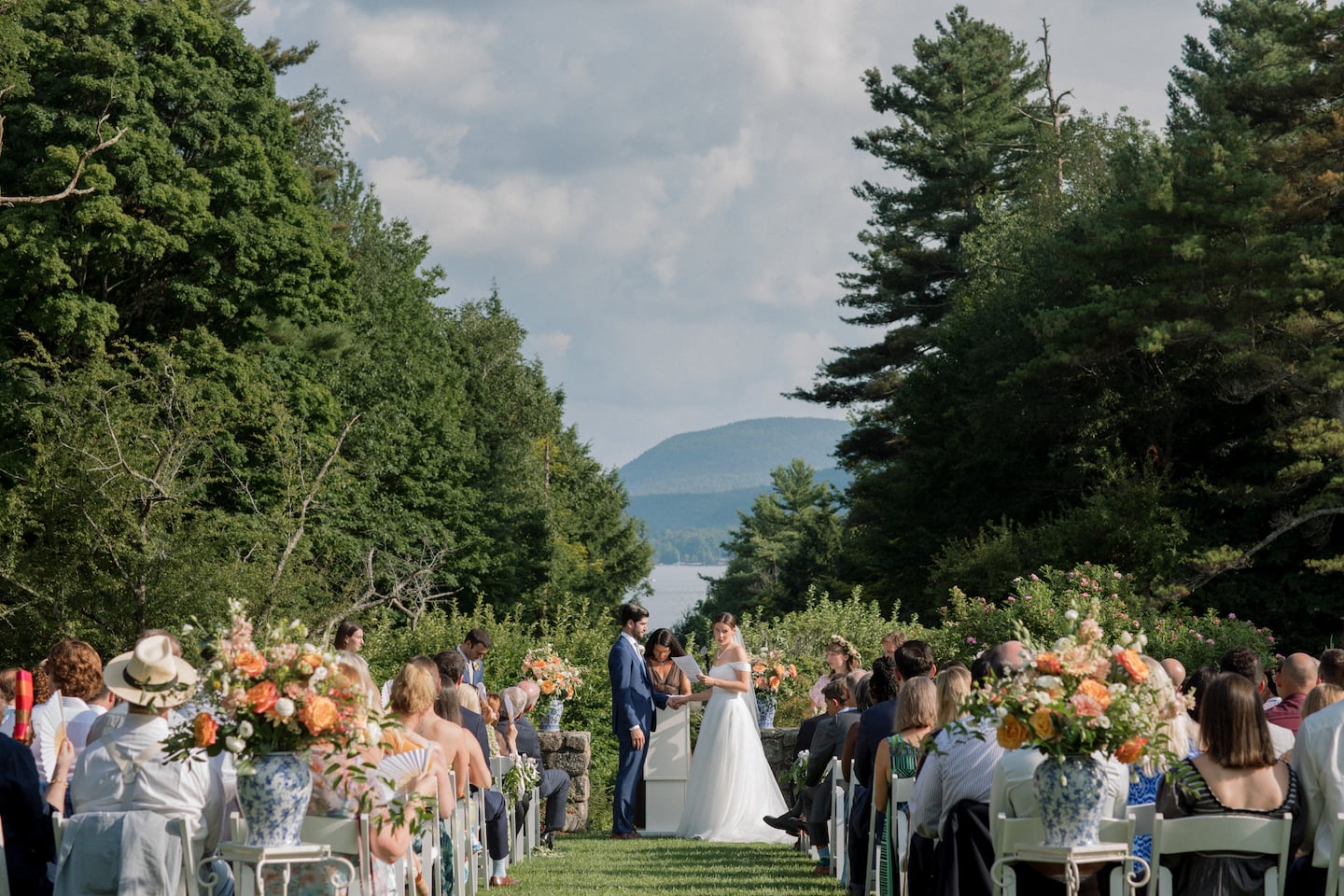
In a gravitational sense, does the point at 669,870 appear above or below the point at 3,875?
below

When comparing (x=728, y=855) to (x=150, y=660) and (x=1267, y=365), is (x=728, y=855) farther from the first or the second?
(x=1267, y=365)

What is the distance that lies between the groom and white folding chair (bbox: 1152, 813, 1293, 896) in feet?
25.9

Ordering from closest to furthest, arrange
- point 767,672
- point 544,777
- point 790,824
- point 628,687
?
1. point 790,824
2. point 544,777
3. point 628,687
4. point 767,672

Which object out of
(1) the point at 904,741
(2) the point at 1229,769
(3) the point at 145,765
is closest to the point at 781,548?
(1) the point at 904,741

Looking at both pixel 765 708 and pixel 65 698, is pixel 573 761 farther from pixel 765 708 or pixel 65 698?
pixel 65 698

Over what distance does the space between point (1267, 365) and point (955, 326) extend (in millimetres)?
14058

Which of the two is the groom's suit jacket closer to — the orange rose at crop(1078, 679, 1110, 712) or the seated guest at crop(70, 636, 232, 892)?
the seated guest at crop(70, 636, 232, 892)

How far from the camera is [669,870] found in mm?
10992

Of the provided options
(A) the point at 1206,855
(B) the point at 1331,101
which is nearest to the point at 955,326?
(B) the point at 1331,101

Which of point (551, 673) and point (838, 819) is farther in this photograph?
point (551, 673)

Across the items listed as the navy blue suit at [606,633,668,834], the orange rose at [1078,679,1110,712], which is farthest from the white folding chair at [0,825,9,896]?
the navy blue suit at [606,633,668,834]

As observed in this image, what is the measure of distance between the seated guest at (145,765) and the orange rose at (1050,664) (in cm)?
332

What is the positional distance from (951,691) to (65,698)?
4523mm

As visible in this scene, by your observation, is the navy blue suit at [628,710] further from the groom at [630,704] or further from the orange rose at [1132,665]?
the orange rose at [1132,665]
